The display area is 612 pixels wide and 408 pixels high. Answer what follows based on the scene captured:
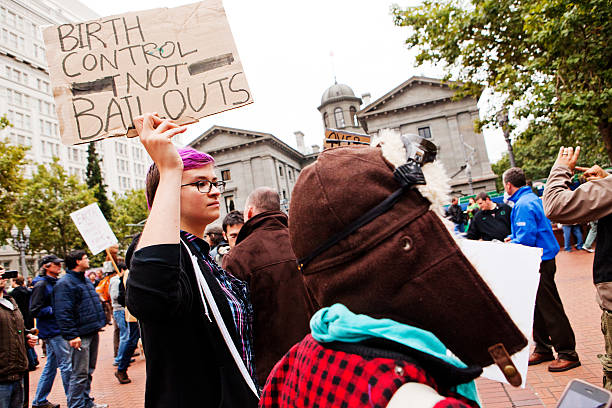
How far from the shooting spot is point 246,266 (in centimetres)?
264

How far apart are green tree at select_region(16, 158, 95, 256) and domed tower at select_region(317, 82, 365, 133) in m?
29.2

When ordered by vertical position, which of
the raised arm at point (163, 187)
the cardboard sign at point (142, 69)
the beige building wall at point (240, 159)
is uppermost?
the beige building wall at point (240, 159)

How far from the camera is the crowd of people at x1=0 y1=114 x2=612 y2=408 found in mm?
852

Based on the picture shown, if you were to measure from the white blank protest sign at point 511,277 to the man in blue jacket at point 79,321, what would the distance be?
6151 millimetres

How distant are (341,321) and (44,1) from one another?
73.8 meters

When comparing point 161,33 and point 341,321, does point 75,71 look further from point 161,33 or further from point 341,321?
point 341,321

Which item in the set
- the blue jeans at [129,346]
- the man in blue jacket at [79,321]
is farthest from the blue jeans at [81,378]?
the blue jeans at [129,346]

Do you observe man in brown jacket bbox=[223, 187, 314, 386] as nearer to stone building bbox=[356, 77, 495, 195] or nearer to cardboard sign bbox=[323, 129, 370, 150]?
cardboard sign bbox=[323, 129, 370, 150]

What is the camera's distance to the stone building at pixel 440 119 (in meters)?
38.6

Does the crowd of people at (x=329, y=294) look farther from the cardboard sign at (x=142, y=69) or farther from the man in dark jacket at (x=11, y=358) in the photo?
the man in dark jacket at (x=11, y=358)

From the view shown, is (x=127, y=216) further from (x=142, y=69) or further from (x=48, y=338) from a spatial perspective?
(x=142, y=69)

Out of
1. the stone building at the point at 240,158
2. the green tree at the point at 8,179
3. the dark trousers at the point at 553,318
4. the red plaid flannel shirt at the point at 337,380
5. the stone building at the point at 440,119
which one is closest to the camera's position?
the red plaid flannel shirt at the point at 337,380

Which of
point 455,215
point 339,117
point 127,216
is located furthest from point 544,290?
point 339,117

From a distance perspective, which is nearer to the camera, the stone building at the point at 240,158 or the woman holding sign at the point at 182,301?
the woman holding sign at the point at 182,301
